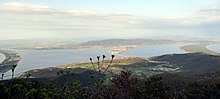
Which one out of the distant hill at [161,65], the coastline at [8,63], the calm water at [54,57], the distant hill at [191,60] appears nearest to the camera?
the distant hill at [161,65]

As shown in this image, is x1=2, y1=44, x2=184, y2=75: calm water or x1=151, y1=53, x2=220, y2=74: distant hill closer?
x1=151, y1=53, x2=220, y2=74: distant hill

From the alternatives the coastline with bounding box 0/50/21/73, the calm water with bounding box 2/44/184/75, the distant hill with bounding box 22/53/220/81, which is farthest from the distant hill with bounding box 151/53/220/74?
the coastline with bounding box 0/50/21/73

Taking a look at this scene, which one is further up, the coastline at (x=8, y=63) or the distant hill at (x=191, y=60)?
the distant hill at (x=191, y=60)

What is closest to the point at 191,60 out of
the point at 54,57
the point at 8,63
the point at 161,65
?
the point at 161,65

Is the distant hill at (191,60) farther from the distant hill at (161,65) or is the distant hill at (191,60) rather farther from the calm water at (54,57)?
the calm water at (54,57)

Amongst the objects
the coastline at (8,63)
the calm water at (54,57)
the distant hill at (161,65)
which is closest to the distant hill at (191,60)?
the distant hill at (161,65)

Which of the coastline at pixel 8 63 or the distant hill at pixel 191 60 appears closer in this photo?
the coastline at pixel 8 63

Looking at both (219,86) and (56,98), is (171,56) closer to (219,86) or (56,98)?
(219,86)

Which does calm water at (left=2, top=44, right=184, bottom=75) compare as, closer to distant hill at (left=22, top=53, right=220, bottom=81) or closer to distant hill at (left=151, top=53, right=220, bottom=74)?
distant hill at (left=22, top=53, right=220, bottom=81)

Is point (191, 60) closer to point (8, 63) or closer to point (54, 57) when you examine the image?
point (8, 63)

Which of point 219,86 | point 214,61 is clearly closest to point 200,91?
point 219,86

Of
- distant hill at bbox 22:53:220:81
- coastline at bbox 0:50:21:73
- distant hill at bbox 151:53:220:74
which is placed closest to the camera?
distant hill at bbox 22:53:220:81
